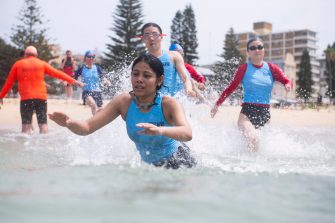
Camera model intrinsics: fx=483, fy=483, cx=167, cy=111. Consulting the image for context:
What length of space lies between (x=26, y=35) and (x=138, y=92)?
4358cm

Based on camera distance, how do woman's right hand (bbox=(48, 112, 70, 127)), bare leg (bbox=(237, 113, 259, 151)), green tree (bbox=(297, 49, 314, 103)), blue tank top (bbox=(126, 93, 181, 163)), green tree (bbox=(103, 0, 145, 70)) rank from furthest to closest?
1. green tree (bbox=(297, 49, 314, 103))
2. green tree (bbox=(103, 0, 145, 70))
3. bare leg (bbox=(237, 113, 259, 151))
4. blue tank top (bbox=(126, 93, 181, 163))
5. woman's right hand (bbox=(48, 112, 70, 127))

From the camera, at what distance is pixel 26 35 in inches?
1778

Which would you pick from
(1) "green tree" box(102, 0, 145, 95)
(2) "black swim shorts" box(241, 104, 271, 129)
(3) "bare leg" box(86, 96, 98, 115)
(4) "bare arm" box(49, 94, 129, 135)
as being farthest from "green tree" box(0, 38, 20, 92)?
(4) "bare arm" box(49, 94, 129, 135)

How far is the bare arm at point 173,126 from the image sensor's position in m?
3.52

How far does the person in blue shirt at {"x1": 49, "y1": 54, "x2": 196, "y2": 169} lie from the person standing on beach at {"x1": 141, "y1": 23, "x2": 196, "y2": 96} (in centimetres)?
232

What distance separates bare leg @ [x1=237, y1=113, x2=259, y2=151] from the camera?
22.5ft

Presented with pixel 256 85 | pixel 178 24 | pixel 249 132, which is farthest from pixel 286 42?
pixel 249 132

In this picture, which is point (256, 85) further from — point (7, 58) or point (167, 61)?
point (7, 58)

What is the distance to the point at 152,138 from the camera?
4.28 m

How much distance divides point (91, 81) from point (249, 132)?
5.44 metres

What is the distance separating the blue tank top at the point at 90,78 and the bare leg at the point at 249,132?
5064mm

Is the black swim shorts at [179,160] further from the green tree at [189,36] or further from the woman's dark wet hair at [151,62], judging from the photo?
the green tree at [189,36]

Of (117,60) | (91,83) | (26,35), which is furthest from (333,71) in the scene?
(91,83)

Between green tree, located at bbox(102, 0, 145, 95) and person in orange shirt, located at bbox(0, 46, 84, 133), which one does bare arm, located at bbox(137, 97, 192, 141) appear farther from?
green tree, located at bbox(102, 0, 145, 95)
